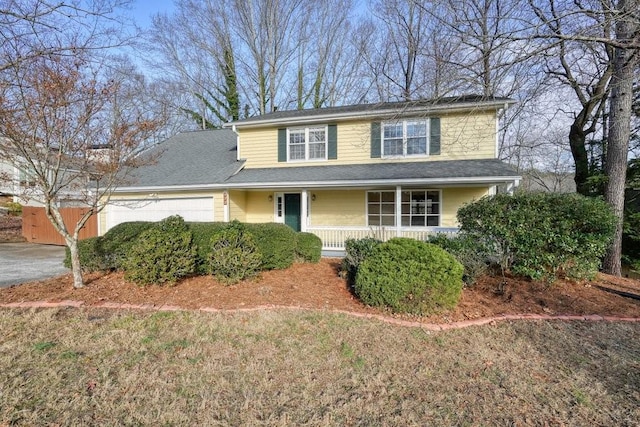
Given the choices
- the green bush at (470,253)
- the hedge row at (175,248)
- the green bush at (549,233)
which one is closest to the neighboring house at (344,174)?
the green bush at (549,233)

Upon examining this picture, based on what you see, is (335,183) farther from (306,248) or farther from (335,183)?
(306,248)

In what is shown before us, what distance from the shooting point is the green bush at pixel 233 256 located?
5.99m

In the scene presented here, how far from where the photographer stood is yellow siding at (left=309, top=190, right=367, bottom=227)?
11672 mm

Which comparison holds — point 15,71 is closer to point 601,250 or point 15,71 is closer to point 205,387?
point 205,387

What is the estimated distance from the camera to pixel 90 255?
22.9ft

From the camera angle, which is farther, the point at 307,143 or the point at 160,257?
the point at 307,143

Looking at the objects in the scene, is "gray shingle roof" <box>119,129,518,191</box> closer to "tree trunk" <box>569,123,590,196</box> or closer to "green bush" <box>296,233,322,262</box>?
"green bush" <box>296,233,322,262</box>

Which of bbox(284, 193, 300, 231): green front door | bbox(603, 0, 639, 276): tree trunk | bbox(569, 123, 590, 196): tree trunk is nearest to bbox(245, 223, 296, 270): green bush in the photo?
bbox(284, 193, 300, 231): green front door

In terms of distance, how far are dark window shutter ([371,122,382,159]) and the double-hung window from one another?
173 mm

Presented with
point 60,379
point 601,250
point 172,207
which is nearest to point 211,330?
point 60,379

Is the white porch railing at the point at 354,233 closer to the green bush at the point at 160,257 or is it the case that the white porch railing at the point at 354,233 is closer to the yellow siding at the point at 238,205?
the yellow siding at the point at 238,205

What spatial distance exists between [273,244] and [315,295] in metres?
1.67

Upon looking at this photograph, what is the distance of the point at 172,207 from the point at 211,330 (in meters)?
8.91

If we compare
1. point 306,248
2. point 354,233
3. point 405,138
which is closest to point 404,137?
point 405,138
